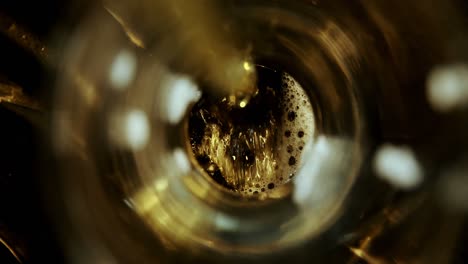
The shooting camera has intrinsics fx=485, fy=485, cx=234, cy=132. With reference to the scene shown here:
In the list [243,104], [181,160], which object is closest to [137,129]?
[181,160]

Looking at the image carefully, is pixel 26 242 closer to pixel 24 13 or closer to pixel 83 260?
pixel 83 260

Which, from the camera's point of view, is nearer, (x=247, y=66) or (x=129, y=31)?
(x=129, y=31)

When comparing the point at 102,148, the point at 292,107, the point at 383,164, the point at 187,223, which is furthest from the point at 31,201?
the point at 383,164

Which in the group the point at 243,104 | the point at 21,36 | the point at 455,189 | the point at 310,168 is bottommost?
the point at 455,189

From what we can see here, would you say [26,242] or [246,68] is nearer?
[26,242]

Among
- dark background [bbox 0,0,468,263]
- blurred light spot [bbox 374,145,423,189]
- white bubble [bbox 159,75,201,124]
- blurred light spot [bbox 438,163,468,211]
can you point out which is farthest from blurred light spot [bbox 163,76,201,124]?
blurred light spot [bbox 438,163,468,211]

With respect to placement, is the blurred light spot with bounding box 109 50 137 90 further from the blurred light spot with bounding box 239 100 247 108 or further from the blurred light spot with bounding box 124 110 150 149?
the blurred light spot with bounding box 239 100 247 108

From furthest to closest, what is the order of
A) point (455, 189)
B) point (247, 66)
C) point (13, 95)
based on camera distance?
1. point (247, 66)
2. point (13, 95)
3. point (455, 189)

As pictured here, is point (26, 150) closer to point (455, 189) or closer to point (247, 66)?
point (247, 66)
